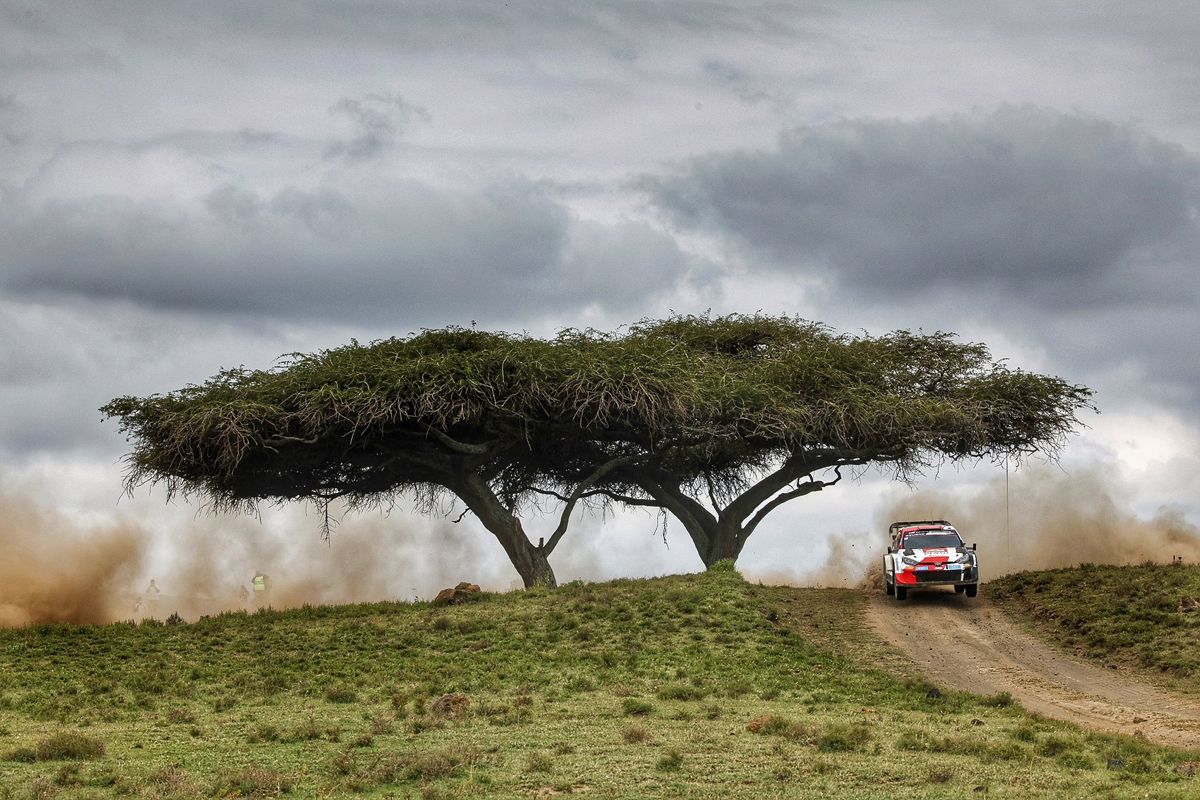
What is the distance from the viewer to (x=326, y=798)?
59.6 feet

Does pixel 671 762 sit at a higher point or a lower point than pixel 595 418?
lower

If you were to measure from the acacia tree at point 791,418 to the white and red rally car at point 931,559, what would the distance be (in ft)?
16.7

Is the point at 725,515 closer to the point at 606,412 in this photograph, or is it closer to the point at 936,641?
the point at 606,412

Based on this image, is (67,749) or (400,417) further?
(400,417)

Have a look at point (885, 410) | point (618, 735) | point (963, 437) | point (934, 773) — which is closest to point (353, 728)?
point (618, 735)

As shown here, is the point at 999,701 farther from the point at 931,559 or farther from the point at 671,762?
the point at 931,559

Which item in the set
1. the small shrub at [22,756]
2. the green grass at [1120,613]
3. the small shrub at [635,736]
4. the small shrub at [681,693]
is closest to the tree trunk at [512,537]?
the green grass at [1120,613]

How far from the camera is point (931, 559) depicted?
40.2 m

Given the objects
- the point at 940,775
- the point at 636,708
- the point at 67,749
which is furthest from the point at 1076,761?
the point at 67,749

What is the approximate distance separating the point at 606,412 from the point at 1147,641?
1617 centimetres

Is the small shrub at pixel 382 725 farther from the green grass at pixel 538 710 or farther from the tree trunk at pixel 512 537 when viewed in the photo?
the tree trunk at pixel 512 537

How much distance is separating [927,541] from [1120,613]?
5887 mm

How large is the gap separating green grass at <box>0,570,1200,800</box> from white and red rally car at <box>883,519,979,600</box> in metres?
1.66

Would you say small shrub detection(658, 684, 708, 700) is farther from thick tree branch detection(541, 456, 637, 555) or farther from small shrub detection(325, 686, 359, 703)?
thick tree branch detection(541, 456, 637, 555)
